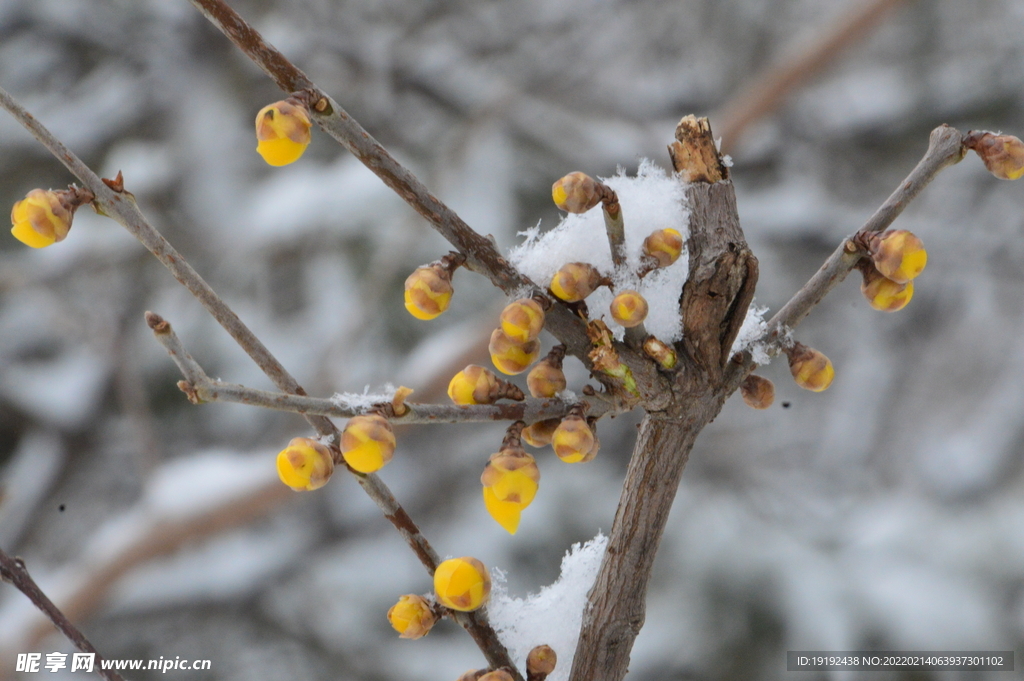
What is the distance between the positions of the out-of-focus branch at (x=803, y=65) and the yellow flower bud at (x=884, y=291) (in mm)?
1704

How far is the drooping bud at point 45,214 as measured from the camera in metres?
0.35

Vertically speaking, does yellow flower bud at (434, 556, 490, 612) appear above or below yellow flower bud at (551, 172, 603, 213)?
below

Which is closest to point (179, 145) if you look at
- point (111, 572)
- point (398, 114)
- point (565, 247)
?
point (398, 114)

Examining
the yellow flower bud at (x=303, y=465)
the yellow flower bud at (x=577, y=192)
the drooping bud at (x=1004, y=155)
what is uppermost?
the drooping bud at (x=1004, y=155)

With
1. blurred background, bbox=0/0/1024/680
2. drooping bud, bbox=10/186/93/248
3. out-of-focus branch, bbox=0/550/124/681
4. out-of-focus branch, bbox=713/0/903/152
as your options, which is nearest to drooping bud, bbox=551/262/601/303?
drooping bud, bbox=10/186/93/248

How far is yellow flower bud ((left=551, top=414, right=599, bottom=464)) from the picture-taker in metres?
0.35

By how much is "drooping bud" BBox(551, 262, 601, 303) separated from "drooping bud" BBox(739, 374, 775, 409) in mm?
138

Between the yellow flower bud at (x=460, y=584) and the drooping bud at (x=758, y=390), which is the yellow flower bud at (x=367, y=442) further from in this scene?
the drooping bud at (x=758, y=390)

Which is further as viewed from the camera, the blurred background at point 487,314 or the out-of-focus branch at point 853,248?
the blurred background at point 487,314

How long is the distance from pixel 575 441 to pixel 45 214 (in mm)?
299

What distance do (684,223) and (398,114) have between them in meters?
2.46

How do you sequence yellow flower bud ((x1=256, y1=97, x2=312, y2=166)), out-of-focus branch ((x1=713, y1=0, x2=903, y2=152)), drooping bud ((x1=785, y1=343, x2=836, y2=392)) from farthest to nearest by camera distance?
1. out-of-focus branch ((x1=713, y1=0, x2=903, y2=152))
2. drooping bud ((x1=785, y1=343, x2=836, y2=392))
3. yellow flower bud ((x1=256, y1=97, x2=312, y2=166))

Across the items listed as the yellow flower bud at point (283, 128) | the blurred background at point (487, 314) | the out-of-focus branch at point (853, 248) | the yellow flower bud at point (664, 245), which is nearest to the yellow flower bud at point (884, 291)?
the out-of-focus branch at point (853, 248)

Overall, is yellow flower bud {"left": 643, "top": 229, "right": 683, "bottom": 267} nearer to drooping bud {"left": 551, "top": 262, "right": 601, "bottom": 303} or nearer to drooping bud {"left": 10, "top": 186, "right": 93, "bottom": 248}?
drooping bud {"left": 551, "top": 262, "right": 601, "bottom": 303}
